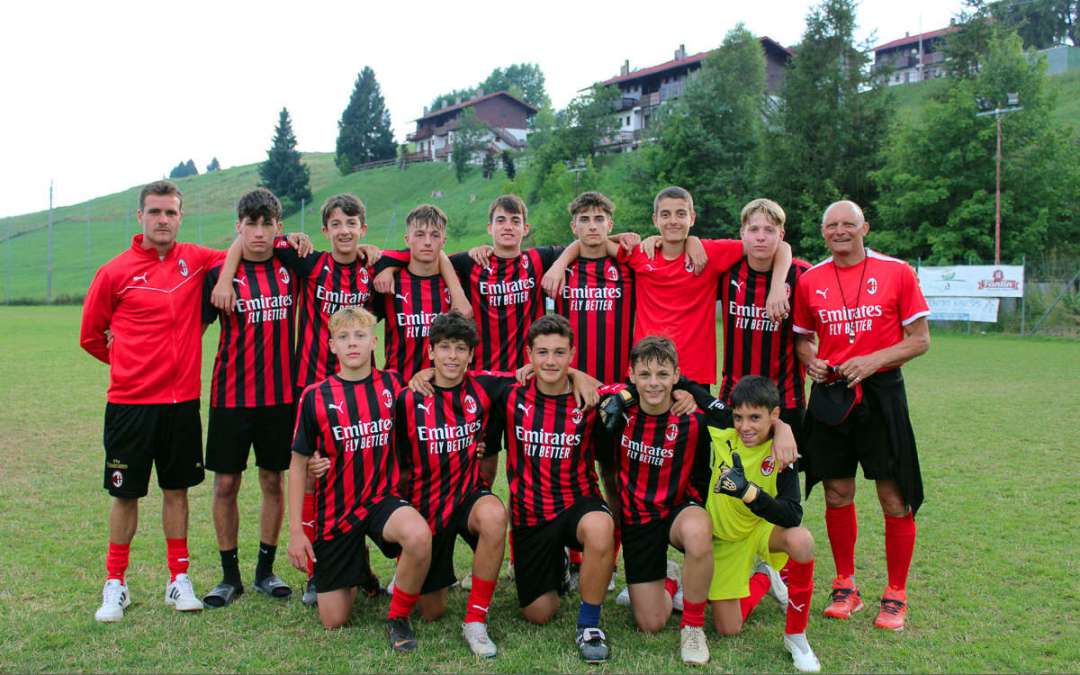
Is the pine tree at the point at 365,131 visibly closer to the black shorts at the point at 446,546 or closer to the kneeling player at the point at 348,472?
the kneeling player at the point at 348,472

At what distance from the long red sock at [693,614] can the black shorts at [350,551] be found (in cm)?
139

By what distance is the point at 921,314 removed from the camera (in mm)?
4113

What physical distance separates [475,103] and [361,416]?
81.2 m

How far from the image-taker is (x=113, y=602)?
4059 millimetres

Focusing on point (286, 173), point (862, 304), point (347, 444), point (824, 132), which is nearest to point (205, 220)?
point (286, 173)

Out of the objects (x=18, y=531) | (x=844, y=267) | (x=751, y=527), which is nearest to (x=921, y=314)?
(x=844, y=267)

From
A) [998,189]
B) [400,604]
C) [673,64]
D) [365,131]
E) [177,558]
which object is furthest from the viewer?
[365,131]

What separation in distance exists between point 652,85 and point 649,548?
69522 millimetres

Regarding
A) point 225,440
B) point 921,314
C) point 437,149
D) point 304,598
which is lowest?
point 304,598

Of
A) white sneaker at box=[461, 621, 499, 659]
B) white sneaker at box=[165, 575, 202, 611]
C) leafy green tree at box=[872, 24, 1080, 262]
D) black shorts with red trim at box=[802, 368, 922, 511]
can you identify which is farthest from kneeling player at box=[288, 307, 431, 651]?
leafy green tree at box=[872, 24, 1080, 262]

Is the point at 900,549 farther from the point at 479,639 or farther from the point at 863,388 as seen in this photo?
the point at 479,639

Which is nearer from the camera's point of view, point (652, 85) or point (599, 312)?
point (599, 312)

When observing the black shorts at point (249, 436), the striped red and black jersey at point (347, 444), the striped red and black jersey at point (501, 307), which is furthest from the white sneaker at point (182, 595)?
the striped red and black jersey at point (501, 307)

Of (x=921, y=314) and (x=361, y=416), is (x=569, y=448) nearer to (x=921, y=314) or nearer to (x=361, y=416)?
(x=361, y=416)
